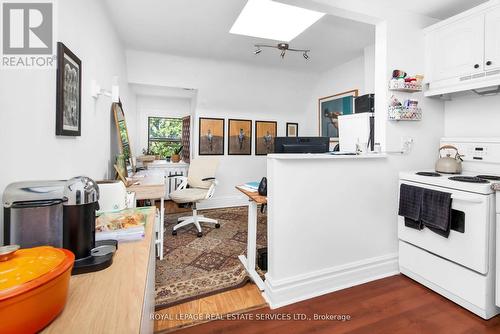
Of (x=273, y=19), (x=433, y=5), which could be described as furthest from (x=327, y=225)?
(x=433, y=5)

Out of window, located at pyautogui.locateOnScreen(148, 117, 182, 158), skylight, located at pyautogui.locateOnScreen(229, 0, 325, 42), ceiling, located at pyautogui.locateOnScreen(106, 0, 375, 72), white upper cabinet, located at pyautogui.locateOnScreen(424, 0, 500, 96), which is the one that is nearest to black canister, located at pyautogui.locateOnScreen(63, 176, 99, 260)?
skylight, located at pyautogui.locateOnScreen(229, 0, 325, 42)

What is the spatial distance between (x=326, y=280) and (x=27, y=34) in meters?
2.51

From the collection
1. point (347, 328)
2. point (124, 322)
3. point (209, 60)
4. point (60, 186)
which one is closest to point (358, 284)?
point (347, 328)

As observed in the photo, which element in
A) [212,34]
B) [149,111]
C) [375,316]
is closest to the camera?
[375,316]

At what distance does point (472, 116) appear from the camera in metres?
2.38

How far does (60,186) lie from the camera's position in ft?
3.01

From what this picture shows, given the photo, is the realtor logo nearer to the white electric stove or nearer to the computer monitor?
the computer monitor

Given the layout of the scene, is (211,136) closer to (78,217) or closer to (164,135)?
(164,135)

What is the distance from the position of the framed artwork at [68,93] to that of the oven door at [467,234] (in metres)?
2.69

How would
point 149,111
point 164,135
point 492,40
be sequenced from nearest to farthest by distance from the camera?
point 492,40
point 149,111
point 164,135

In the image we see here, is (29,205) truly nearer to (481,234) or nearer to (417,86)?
(481,234)

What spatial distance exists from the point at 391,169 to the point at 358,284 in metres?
1.12

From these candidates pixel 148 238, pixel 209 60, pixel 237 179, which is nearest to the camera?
pixel 148 238

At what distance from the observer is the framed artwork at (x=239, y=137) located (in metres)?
4.52
